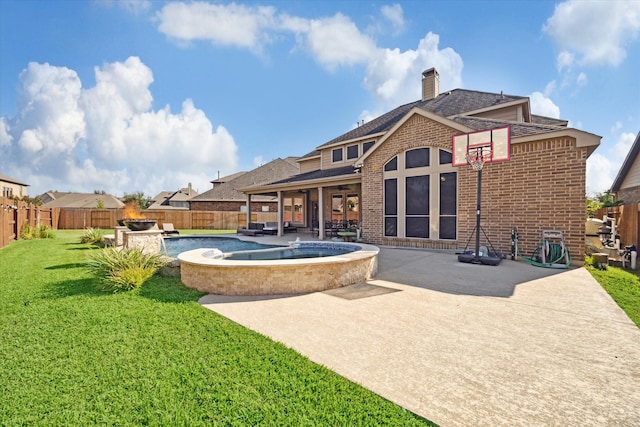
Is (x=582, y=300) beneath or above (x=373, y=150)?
beneath

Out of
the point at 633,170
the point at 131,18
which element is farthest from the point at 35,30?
the point at 633,170

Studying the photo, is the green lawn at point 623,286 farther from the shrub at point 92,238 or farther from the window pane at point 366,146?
the shrub at point 92,238

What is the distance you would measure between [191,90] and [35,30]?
7010mm

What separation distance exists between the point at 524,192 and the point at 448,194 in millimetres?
2322

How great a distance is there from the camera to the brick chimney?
18.0m

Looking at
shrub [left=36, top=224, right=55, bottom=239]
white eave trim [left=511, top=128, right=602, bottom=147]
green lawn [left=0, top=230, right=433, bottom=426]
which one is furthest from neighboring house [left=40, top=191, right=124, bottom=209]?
white eave trim [left=511, top=128, right=602, bottom=147]

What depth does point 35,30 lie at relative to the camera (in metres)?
13.3

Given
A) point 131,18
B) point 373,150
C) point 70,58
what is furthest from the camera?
point 70,58

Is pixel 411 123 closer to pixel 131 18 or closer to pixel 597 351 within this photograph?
pixel 597 351

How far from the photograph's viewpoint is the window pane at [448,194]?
1075 centimetres

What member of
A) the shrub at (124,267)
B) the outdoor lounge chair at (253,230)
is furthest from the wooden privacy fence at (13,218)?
the outdoor lounge chair at (253,230)

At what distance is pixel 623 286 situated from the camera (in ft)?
21.1

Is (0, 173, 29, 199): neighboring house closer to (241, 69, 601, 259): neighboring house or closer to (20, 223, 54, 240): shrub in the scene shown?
(20, 223, 54, 240): shrub

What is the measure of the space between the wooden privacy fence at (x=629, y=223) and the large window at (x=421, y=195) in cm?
572
